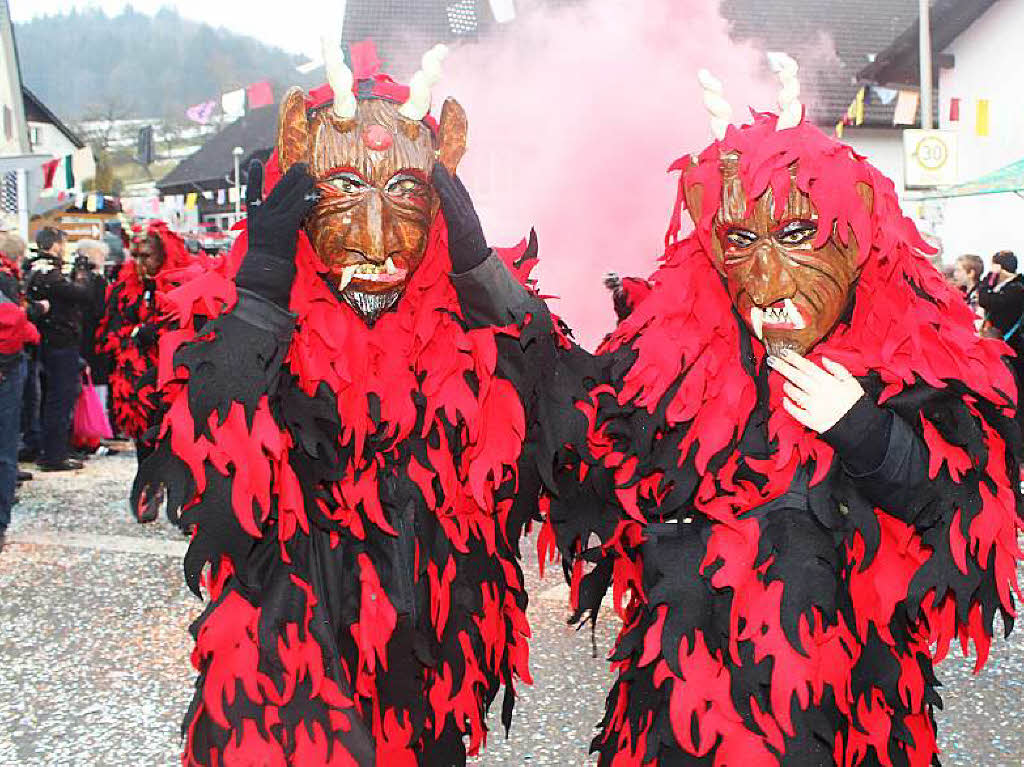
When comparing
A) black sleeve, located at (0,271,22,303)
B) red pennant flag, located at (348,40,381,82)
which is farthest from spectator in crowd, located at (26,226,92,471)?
red pennant flag, located at (348,40,381,82)

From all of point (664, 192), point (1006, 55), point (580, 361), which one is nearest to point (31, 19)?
point (1006, 55)

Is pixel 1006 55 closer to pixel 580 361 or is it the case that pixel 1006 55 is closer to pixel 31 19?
pixel 580 361

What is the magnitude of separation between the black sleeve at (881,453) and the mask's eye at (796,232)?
1.02ft

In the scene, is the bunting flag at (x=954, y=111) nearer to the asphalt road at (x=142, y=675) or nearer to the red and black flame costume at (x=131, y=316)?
the asphalt road at (x=142, y=675)

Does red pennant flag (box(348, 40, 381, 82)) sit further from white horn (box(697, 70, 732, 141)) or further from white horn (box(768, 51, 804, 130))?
white horn (box(768, 51, 804, 130))

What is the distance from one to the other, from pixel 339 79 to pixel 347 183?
19 centimetres

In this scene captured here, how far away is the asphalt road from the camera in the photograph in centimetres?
322

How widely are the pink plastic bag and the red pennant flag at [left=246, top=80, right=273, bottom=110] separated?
6.22 metres

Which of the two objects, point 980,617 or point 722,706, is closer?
point 722,706

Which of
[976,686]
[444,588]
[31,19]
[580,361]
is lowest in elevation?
[976,686]

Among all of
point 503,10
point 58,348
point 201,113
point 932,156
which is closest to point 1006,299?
point 932,156

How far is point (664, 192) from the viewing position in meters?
5.76

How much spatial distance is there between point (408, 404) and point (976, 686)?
8.82 feet

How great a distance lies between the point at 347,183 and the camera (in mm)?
1986
